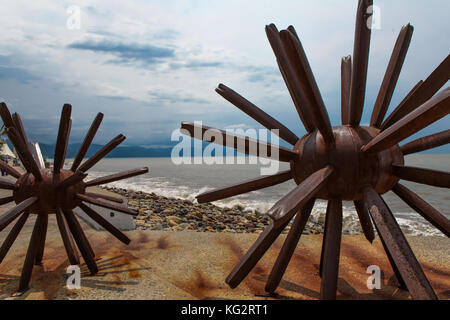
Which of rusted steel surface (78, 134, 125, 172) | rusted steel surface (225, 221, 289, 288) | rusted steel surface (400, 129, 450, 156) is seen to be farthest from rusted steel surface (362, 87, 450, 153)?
rusted steel surface (78, 134, 125, 172)

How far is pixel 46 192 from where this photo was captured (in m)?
4.97

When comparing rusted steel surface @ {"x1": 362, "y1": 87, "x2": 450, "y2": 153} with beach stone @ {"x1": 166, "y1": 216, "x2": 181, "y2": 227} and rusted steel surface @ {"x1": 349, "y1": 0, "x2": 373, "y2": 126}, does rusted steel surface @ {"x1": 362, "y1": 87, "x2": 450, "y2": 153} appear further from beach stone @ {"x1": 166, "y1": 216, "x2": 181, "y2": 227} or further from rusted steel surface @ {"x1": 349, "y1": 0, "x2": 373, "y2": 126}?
beach stone @ {"x1": 166, "y1": 216, "x2": 181, "y2": 227}

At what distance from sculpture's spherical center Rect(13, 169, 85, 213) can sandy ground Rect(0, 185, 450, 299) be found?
3.75ft

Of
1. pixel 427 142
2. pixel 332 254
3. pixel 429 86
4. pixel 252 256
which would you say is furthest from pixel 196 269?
pixel 429 86

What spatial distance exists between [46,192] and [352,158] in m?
4.36

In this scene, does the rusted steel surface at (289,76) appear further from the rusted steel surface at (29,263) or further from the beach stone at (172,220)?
the beach stone at (172,220)

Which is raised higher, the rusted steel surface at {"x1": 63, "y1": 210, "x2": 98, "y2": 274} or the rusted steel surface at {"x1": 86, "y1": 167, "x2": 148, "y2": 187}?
the rusted steel surface at {"x1": 86, "y1": 167, "x2": 148, "y2": 187}

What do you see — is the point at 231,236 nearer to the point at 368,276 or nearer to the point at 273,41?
the point at 368,276

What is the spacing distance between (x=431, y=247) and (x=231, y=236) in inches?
160

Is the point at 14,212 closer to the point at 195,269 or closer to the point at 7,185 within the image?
the point at 7,185

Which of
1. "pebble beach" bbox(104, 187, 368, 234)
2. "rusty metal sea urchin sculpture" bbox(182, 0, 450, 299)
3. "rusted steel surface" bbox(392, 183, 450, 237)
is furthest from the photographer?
"pebble beach" bbox(104, 187, 368, 234)

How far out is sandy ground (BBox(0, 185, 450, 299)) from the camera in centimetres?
446

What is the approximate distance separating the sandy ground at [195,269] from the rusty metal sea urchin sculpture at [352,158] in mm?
849
